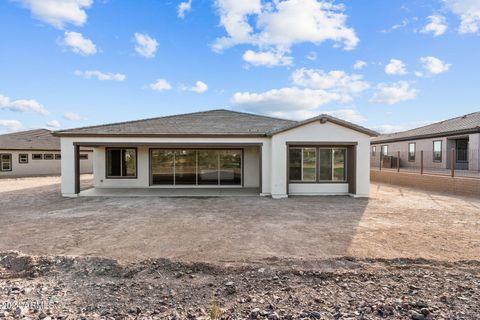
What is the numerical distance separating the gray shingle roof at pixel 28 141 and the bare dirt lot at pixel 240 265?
19635 millimetres

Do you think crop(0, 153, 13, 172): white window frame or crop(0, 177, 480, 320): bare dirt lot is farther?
crop(0, 153, 13, 172): white window frame

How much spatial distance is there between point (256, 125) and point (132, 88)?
10540 millimetres

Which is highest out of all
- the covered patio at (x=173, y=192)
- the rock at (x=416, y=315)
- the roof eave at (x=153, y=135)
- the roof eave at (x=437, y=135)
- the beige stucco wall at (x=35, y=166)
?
the roof eave at (x=437, y=135)

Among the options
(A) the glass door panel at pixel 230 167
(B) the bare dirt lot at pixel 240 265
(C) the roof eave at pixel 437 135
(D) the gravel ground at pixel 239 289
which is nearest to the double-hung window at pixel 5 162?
(B) the bare dirt lot at pixel 240 265

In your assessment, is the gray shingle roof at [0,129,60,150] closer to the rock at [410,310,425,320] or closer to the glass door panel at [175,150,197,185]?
the glass door panel at [175,150,197,185]

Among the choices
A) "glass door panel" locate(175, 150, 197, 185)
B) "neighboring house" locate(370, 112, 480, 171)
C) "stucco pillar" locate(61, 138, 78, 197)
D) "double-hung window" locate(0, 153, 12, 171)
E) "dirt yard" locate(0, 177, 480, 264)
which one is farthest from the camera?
"double-hung window" locate(0, 153, 12, 171)

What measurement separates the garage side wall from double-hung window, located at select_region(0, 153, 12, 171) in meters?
24.5

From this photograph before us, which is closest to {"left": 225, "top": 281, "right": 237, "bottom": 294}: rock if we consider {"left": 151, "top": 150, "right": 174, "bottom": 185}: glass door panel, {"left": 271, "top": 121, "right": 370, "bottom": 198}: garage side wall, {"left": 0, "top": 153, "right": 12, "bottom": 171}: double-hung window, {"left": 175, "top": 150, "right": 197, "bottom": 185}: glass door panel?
{"left": 271, "top": 121, "right": 370, "bottom": 198}: garage side wall

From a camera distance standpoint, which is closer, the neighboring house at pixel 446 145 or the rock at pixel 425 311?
the rock at pixel 425 311

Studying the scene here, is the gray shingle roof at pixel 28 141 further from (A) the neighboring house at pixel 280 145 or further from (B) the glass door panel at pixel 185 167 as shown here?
(B) the glass door panel at pixel 185 167

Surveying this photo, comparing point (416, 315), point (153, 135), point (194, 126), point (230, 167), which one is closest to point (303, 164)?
point (230, 167)

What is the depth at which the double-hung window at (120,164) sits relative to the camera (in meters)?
15.4

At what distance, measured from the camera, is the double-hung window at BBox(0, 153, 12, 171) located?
24219 millimetres

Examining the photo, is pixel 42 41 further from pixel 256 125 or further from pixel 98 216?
pixel 256 125
